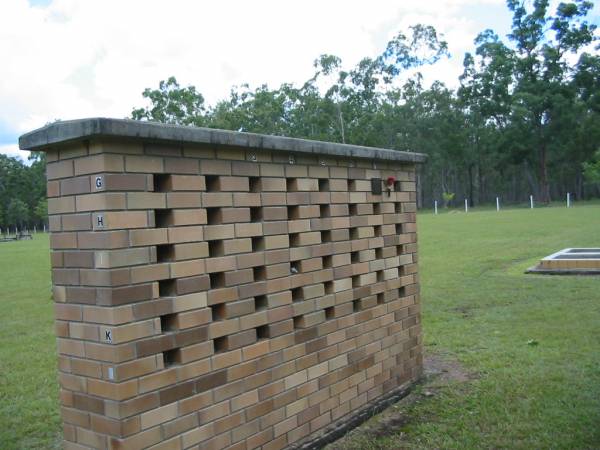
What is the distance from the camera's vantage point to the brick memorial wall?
246 centimetres

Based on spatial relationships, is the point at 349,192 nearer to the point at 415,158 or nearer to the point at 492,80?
the point at 415,158

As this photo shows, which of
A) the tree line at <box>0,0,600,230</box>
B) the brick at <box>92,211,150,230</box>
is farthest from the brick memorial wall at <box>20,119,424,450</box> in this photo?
the tree line at <box>0,0,600,230</box>

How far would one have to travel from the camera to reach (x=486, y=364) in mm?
5004

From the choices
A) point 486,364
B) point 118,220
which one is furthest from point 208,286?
point 486,364

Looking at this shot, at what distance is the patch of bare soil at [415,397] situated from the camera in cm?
365

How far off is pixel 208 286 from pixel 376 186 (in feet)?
5.87

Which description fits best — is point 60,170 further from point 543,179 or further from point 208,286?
point 543,179

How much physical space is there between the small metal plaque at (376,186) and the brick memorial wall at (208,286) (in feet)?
0.14

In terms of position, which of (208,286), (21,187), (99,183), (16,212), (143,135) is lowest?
(208,286)

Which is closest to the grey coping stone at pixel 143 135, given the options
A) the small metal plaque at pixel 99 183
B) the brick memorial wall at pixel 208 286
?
the brick memorial wall at pixel 208 286

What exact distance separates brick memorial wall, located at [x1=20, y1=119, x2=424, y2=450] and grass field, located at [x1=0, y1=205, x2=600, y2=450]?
63 cm

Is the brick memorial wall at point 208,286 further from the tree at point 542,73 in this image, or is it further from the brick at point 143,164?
the tree at point 542,73

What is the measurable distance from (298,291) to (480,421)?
150 cm

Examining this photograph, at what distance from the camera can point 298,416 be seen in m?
3.37
